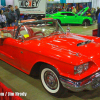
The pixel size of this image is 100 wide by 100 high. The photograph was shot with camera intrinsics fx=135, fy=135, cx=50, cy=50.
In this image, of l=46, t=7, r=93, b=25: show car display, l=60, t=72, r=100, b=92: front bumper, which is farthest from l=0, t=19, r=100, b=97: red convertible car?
Answer: l=46, t=7, r=93, b=25: show car display

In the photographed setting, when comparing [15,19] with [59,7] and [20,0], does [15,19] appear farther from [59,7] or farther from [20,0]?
[59,7]

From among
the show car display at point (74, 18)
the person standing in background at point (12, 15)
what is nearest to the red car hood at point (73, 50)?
the person standing in background at point (12, 15)

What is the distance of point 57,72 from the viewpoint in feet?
7.75

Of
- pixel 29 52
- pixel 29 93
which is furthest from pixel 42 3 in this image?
pixel 29 93

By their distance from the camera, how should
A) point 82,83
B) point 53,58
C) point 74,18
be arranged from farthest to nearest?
point 74,18
point 53,58
point 82,83

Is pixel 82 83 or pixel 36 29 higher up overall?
pixel 36 29

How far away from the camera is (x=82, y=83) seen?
2.17 m

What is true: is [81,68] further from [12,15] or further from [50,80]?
[12,15]

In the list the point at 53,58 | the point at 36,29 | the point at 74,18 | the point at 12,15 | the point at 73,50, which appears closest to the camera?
the point at 53,58

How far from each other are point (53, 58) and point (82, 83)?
25.2 inches

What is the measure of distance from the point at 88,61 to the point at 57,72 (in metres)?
0.56

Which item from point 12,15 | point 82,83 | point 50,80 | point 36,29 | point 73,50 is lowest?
point 50,80

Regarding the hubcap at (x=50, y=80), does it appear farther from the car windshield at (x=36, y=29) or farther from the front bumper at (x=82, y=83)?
the car windshield at (x=36, y=29)

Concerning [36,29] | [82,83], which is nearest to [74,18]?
[36,29]
